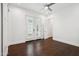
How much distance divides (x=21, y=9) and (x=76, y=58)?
4.04 m

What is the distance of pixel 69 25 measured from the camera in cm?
393


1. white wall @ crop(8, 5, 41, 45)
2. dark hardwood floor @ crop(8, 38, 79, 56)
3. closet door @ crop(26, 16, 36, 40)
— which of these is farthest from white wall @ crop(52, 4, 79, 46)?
white wall @ crop(8, 5, 41, 45)

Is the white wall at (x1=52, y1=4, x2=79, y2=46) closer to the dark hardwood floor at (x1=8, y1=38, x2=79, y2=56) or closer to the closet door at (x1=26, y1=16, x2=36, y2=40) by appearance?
the dark hardwood floor at (x1=8, y1=38, x2=79, y2=56)

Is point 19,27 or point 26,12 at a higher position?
point 26,12

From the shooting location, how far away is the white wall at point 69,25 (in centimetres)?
353

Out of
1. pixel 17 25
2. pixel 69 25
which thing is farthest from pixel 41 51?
pixel 69 25

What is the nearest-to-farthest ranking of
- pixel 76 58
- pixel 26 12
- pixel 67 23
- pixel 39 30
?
pixel 76 58, pixel 67 23, pixel 26 12, pixel 39 30

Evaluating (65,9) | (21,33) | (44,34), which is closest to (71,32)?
(65,9)

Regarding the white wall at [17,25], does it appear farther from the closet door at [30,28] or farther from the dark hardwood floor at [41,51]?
the dark hardwood floor at [41,51]

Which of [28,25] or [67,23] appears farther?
[28,25]

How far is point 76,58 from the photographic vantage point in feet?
3.12

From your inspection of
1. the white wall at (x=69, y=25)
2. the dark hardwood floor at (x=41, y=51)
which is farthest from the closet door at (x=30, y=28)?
the white wall at (x=69, y=25)

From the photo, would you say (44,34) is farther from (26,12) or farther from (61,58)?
(61,58)

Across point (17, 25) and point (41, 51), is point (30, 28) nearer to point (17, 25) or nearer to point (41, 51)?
point (17, 25)
